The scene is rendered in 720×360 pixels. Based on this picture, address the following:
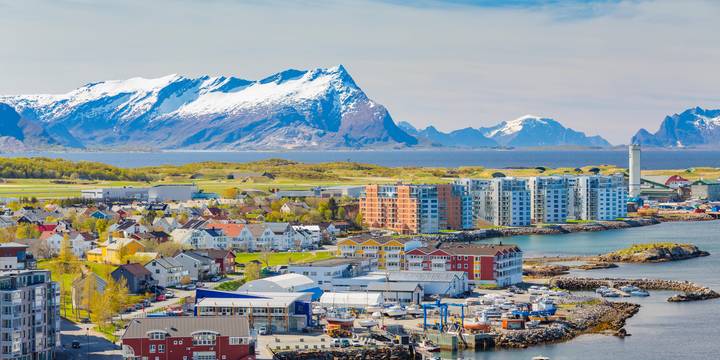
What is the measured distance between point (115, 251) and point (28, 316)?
1368 cm

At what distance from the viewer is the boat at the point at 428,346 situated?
20772 mm

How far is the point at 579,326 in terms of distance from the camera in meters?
23.1

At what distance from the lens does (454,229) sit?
Answer: 46375 millimetres

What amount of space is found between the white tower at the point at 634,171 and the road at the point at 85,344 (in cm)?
4527

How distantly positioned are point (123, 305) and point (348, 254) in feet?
32.0

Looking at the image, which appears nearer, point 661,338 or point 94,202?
point 661,338

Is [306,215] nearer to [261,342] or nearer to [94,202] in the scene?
[94,202]

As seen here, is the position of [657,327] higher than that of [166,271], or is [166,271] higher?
[166,271]

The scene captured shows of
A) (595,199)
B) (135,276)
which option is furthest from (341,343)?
(595,199)

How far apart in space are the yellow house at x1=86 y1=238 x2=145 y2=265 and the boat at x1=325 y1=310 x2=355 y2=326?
9.79m

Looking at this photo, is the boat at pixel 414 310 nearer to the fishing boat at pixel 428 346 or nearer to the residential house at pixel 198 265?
the fishing boat at pixel 428 346

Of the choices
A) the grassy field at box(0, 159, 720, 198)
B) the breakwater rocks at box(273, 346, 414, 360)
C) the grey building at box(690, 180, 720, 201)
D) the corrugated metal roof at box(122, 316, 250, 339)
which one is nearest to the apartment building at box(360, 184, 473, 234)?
the grassy field at box(0, 159, 720, 198)

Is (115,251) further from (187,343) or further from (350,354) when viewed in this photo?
(187,343)

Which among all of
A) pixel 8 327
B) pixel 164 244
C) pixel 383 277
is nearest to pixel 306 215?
pixel 164 244
